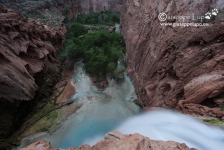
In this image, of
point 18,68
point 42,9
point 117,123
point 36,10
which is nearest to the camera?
point 117,123

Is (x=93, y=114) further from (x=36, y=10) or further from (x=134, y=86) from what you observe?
(x=36, y=10)

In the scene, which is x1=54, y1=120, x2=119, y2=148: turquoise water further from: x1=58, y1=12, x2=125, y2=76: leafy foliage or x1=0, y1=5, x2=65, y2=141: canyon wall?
x1=58, y1=12, x2=125, y2=76: leafy foliage

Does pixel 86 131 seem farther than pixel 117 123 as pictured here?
No

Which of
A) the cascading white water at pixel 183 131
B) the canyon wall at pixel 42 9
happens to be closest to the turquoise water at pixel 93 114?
the cascading white water at pixel 183 131

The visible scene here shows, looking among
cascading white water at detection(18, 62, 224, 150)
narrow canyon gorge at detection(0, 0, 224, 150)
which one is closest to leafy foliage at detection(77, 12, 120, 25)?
narrow canyon gorge at detection(0, 0, 224, 150)

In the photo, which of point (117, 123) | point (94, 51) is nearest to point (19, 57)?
point (94, 51)

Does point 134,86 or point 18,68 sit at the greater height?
point 18,68

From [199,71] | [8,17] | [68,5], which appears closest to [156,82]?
[199,71]
